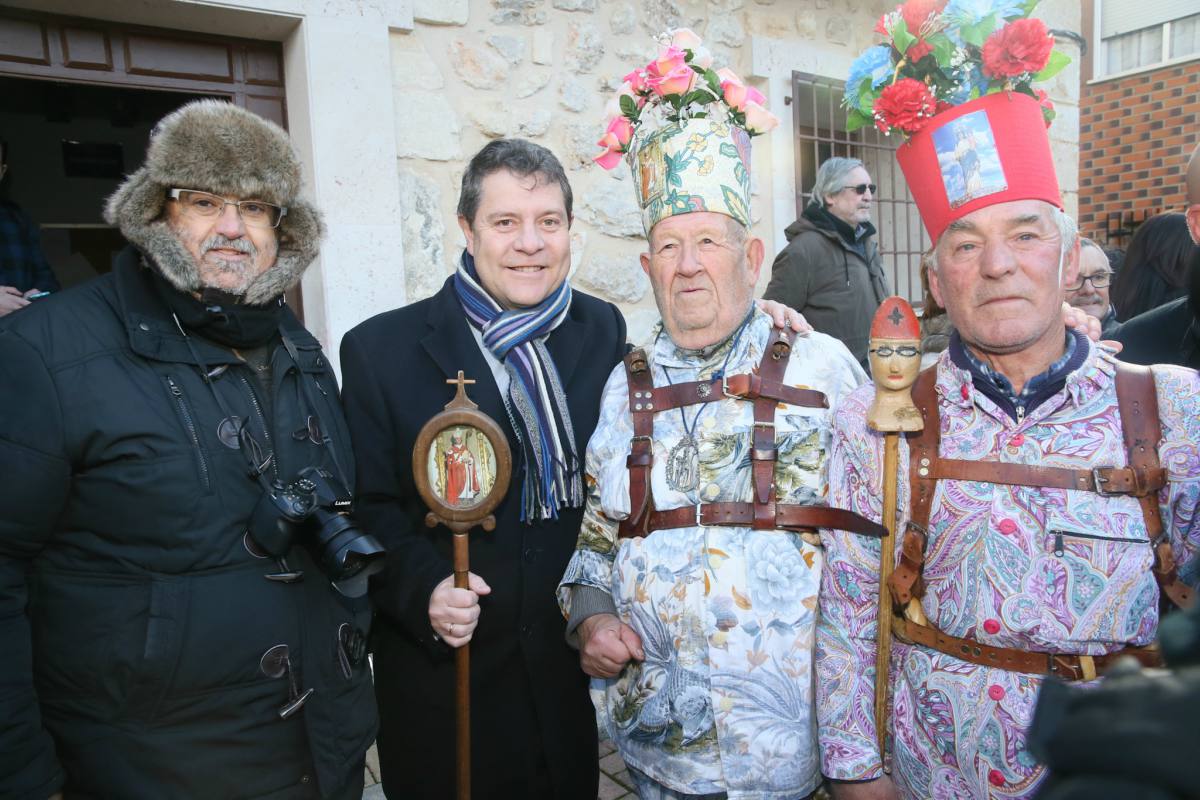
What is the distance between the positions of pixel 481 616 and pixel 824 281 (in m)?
3.40

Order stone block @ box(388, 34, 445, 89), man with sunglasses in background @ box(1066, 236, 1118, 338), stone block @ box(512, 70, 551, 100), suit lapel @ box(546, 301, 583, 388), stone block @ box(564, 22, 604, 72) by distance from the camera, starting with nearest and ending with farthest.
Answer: suit lapel @ box(546, 301, 583, 388)
man with sunglasses in background @ box(1066, 236, 1118, 338)
stone block @ box(388, 34, 445, 89)
stone block @ box(512, 70, 551, 100)
stone block @ box(564, 22, 604, 72)

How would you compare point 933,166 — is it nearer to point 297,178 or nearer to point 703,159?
point 703,159

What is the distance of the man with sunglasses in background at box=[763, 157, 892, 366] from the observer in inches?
190

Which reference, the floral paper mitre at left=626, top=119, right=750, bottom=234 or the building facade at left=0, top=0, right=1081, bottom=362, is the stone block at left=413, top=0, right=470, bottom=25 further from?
the floral paper mitre at left=626, top=119, right=750, bottom=234

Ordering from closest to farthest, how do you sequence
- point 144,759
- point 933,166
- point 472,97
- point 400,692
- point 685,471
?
point 144,759
point 933,166
point 685,471
point 400,692
point 472,97

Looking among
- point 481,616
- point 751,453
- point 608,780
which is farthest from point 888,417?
point 608,780

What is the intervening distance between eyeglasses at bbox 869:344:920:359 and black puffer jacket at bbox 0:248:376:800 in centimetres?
148

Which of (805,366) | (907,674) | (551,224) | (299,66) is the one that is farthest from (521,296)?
(299,66)

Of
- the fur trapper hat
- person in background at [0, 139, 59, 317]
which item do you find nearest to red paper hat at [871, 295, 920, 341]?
the fur trapper hat

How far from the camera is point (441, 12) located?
12.9 ft

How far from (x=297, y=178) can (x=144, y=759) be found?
146 centimetres

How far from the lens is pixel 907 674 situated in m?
1.74

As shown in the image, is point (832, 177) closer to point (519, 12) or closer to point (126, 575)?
point (519, 12)

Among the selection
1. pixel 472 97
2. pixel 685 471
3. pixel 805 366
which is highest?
pixel 472 97
